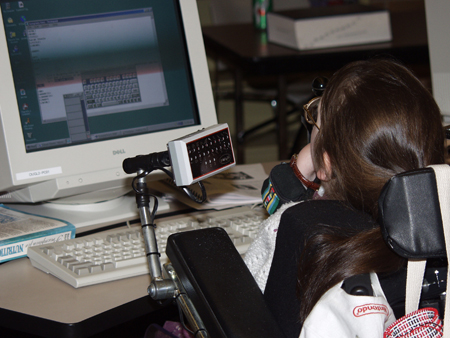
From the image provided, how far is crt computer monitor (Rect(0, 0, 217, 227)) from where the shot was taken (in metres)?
1.04

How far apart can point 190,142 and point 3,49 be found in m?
0.52

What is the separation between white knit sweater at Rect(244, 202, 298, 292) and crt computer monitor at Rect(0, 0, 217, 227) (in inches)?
18.0

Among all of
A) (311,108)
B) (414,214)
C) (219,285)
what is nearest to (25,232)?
(219,285)

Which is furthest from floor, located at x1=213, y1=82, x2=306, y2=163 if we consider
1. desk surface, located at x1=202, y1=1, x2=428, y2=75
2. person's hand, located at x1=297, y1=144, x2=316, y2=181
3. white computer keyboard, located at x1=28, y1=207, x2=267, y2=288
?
→ person's hand, located at x1=297, y1=144, x2=316, y2=181

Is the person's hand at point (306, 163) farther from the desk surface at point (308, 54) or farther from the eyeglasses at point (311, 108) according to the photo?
the desk surface at point (308, 54)

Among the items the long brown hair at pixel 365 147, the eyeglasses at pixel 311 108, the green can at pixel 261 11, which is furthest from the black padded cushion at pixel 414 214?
the green can at pixel 261 11

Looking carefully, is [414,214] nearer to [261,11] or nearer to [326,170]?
[326,170]

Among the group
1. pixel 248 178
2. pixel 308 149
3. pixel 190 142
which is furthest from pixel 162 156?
pixel 248 178

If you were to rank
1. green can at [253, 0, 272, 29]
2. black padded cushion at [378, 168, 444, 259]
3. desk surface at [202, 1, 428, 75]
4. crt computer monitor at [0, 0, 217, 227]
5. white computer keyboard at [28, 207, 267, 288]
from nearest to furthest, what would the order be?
black padded cushion at [378, 168, 444, 259] < white computer keyboard at [28, 207, 267, 288] < crt computer monitor at [0, 0, 217, 227] < desk surface at [202, 1, 428, 75] < green can at [253, 0, 272, 29]

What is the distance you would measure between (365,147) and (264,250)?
0.71 ft

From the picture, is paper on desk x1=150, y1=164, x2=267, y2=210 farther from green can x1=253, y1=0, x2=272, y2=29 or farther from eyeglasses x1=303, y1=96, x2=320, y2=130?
green can x1=253, y1=0, x2=272, y2=29

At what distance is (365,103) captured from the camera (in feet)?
2.24

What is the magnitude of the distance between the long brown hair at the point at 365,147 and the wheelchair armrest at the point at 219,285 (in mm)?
68

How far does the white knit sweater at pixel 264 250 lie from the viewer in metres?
0.73
